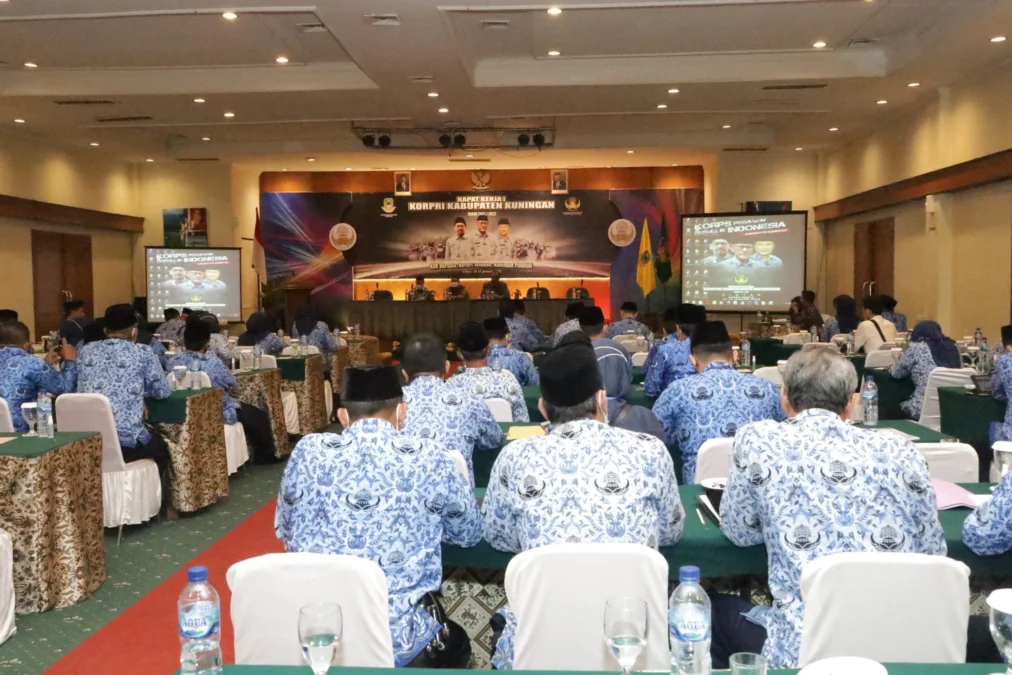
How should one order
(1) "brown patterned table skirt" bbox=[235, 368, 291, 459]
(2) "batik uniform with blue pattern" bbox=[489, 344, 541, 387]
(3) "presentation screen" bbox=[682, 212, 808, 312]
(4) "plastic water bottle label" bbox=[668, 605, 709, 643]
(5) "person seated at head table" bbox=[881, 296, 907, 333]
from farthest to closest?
1. (3) "presentation screen" bbox=[682, 212, 808, 312]
2. (5) "person seated at head table" bbox=[881, 296, 907, 333]
3. (1) "brown patterned table skirt" bbox=[235, 368, 291, 459]
4. (2) "batik uniform with blue pattern" bbox=[489, 344, 541, 387]
5. (4) "plastic water bottle label" bbox=[668, 605, 709, 643]

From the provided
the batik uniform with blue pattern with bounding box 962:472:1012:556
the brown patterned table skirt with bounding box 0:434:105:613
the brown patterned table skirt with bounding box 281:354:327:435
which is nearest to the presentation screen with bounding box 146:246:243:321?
the brown patterned table skirt with bounding box 281:354:327:435

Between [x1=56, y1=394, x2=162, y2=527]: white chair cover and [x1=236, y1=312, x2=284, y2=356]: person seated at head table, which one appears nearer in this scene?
[x1=56, y1=394, x2=162, y2=527]: white chair cover

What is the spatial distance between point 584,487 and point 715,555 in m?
0.56

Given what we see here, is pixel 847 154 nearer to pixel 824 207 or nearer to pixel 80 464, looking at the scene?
pixel 824 207

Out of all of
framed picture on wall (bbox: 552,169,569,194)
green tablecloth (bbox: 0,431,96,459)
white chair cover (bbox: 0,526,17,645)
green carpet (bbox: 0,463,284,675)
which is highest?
framed picture on wall (bbox: 552,169,569,194)

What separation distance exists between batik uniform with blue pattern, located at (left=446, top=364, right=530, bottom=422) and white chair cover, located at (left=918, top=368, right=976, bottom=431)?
358 centimetres

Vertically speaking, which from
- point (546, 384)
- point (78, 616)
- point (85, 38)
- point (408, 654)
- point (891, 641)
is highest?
point (85, 38)

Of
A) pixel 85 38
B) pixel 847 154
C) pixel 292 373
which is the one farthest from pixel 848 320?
pixel 85 38

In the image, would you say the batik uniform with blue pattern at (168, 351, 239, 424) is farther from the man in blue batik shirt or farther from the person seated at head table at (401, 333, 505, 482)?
the person seated at head table at (401, 333, 505, 482)

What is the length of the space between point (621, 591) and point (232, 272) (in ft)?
50.6

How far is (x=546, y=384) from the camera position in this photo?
263 cm

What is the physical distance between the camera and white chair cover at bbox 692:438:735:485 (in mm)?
3547

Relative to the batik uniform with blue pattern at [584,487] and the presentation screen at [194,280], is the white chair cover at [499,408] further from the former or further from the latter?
the presentation screen at [194,280]

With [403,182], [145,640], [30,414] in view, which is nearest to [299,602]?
[145,640]
